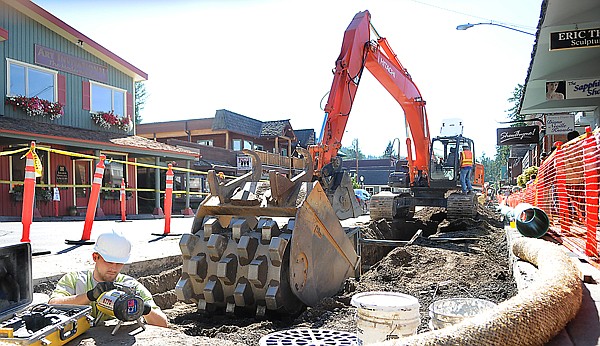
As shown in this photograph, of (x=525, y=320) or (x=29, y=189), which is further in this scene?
(x=29, y=189)

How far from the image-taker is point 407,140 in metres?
12.0

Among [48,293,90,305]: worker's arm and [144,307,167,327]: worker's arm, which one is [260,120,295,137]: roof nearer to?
[144,307,167,327]: worker's arm

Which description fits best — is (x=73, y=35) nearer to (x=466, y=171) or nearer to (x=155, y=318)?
(x=466, y=171)

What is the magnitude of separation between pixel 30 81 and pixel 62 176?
3.17 metres

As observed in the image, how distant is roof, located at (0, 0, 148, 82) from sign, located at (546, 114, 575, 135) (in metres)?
15.0

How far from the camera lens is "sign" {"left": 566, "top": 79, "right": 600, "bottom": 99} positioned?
33.0ft

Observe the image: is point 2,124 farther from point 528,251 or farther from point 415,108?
point 528,251

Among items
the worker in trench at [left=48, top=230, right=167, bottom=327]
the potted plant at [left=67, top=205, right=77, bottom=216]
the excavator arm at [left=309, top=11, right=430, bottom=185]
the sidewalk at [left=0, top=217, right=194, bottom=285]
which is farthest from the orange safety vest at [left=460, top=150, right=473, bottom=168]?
the potted plant at [left=67, top=205, right=77, bottom=216]

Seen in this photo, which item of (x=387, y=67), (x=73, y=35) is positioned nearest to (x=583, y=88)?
(x=387, y=67)

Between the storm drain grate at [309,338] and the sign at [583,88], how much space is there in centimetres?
973

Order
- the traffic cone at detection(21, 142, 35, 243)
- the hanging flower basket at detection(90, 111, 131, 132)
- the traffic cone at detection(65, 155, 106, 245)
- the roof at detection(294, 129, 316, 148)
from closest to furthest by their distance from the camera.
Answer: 1. the traffic cone at detection(21, 142, 35, 243)
2. the traffic cone at detection(65, 155, 106, 245)
3. the hanging flower basket at detection(90, 111, 131, 132)
4. the roof at detection(294, 129, 316, 148)

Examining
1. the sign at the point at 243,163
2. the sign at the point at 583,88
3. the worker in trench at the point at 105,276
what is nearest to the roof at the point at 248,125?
the sign at the point at 243,163

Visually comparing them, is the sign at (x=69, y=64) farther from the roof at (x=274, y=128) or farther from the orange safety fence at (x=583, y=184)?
the roof at (x=274, y=128)

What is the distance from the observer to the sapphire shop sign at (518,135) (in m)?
18.2
